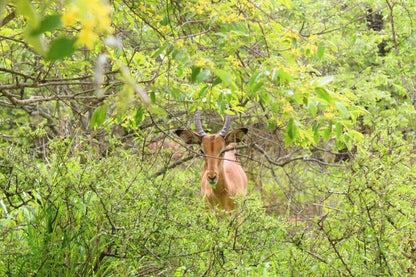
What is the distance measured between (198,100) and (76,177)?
1106 millimetres

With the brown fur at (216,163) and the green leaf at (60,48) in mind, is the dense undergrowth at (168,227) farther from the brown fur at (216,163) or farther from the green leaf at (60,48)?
the green leaf at (60,48)

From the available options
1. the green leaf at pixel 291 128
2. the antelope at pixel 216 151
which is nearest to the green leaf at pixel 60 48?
the green leaf at pixel 291 128

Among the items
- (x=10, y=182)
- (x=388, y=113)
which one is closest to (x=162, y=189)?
(x=10, y=182)

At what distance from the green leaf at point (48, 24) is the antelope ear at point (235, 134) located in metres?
5.63

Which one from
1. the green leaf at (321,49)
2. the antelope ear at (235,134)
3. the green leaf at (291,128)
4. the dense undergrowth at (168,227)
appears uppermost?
the antelope ear at (235,134)

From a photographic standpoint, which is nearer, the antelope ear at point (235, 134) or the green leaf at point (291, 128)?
the green leaf at point (291, 128)

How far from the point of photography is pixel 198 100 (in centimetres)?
426

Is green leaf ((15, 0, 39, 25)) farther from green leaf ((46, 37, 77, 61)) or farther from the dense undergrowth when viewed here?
the dense undergrowth

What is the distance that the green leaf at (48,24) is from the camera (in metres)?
1.27

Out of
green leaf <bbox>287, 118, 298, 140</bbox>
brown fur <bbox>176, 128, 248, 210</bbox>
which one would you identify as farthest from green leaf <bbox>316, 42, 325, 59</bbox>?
brown fur <bbox>176, 128, 248, 210</bbox>

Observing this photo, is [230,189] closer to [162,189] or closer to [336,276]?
[162,189]

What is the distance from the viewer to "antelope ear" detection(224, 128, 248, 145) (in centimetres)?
699

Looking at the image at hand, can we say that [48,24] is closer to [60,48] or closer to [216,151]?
[60,48]

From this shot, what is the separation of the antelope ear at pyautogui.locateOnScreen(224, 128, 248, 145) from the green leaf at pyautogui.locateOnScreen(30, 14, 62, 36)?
5627mm
